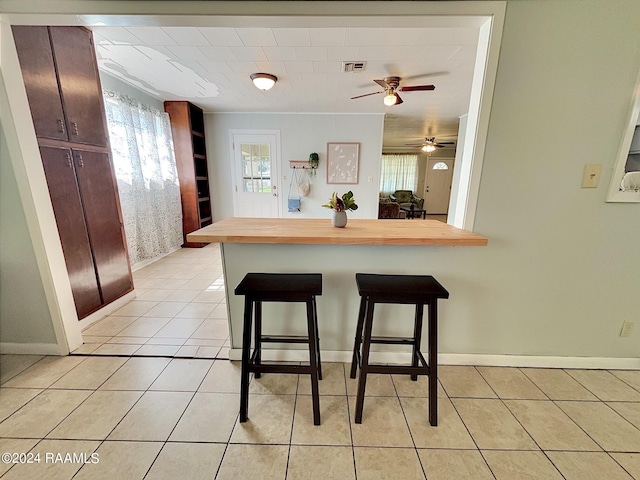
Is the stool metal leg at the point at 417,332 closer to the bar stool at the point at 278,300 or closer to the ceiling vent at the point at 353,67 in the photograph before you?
the bar stool at the point at 278,300

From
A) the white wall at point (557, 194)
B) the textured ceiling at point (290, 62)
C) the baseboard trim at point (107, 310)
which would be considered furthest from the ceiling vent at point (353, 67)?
the baseboard trim at point (107, 310)

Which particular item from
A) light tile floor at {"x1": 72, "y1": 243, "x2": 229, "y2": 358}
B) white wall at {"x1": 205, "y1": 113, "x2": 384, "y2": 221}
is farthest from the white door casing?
light tile floor at {"x1": 72, "y1": 243, "x2": 229, "y2": 358}

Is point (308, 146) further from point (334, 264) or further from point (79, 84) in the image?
point (334, 264)

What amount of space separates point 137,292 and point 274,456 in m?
2.47

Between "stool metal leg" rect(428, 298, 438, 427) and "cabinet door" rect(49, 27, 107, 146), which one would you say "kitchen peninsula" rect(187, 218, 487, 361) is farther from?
"cabinet door" rect(49, 27, 107, 146)

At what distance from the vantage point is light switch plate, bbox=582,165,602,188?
55.4 inches

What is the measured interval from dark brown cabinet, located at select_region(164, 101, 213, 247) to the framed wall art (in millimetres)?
2386

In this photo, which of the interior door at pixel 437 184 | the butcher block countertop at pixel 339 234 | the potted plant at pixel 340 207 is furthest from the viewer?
the interior door at pixel 437 184

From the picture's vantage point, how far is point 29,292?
5.49 ft

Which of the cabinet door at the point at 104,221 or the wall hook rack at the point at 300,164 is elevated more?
the wall hook rack at the point at 300,164

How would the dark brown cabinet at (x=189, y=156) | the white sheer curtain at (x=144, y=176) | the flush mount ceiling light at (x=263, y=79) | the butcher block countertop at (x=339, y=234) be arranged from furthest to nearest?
the dark brown cabinet at (x=189, y=156) → the white sheer curtain at (x=144, y=176) → the flush mount ceiling light at (x=263, y=79) → the butcher block countertop at (x=339, y=234)

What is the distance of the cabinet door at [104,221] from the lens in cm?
209

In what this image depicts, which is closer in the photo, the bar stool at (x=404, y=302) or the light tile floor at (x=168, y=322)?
Result: the bar stool at (x=404, y=302)

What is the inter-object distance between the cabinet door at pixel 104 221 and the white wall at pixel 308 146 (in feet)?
9.03
